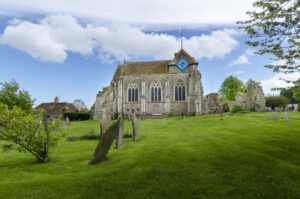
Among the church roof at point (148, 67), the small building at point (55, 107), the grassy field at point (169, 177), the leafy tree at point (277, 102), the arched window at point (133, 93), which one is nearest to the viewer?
the grassy field at point (169, 177)

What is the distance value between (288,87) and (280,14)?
9.70 ft

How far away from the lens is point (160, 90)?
3391cm

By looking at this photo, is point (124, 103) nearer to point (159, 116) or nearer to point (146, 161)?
point (159, 116)

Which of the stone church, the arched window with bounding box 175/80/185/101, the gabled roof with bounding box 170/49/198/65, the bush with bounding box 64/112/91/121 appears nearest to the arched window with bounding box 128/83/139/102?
the stone church

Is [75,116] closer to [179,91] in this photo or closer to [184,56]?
[179,91]

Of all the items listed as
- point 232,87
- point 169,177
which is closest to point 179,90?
point 232,87

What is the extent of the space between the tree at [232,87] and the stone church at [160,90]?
21807mm

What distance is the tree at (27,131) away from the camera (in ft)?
18.7

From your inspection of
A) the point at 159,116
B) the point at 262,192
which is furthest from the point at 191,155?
the point at 159,116

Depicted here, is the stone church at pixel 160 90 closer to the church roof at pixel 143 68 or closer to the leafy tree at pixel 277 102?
the church roof at pixel 143 68

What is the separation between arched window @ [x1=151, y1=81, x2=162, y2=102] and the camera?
33.9 meters

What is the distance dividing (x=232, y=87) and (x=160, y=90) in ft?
99.2

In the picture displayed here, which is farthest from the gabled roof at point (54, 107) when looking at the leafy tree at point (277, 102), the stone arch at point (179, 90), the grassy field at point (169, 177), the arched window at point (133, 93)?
the leafy tree at point (277, 102)

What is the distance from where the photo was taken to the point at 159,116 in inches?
1245
